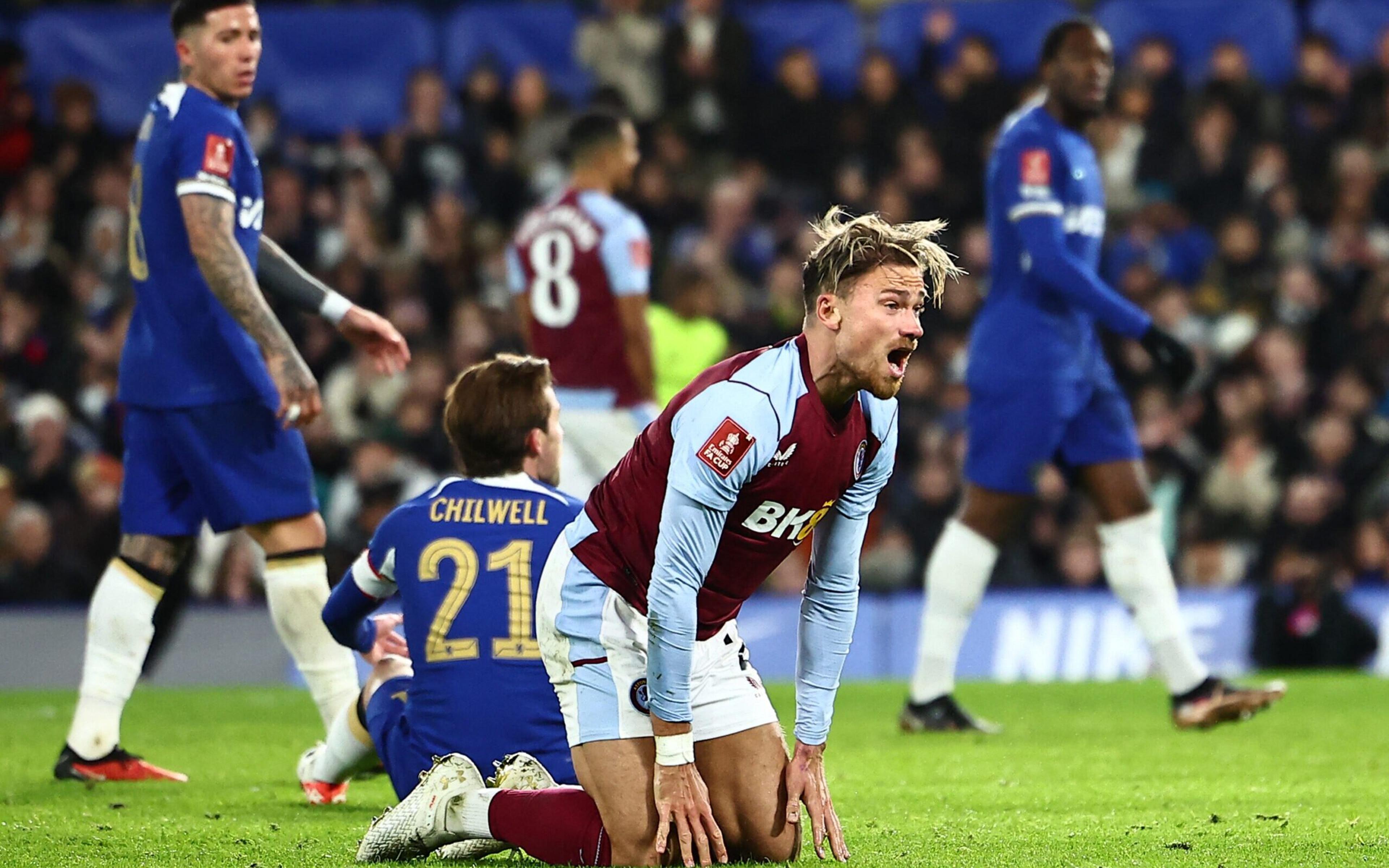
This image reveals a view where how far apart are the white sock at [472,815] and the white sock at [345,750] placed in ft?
2.93

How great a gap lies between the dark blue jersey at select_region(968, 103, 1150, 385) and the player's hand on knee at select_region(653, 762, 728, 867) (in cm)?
383

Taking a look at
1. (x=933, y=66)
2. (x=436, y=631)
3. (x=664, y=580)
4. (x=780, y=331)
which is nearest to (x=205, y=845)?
(x=436, y=631)

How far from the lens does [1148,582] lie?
7602 millimetres

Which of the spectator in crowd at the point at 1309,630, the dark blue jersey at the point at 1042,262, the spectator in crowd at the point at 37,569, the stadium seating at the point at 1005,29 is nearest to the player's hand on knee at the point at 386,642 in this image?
the dark blue jersey at the point at 1042,262

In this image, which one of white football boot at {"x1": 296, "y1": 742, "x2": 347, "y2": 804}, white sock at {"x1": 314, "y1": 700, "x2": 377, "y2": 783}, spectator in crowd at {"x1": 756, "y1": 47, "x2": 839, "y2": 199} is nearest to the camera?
white sock at {"x1": 314, "y1": 700, "x2": 377, "y2": 783}

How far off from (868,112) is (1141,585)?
7.91 m

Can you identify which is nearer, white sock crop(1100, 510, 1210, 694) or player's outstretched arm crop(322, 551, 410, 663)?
player's outstretched arm crop(322, 551, 410, 663)

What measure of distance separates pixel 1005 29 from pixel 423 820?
485 inches

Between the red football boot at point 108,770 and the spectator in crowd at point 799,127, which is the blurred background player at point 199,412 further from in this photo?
the spectator in crowd at point 799,127

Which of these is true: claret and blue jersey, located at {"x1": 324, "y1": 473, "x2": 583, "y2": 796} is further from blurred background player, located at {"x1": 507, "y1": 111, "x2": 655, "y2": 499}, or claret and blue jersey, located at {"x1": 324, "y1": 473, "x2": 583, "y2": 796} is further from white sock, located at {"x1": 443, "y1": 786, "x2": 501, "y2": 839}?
blurred background player, located at {"x1": 507, "y1": 111, "x2": 655, "y2": 499}

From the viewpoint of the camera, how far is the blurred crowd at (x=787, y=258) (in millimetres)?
12305

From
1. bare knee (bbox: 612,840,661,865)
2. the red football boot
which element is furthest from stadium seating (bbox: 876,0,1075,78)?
bare knee (bbox: 612,840,661,865)

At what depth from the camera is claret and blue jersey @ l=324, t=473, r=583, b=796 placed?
4.73 metres

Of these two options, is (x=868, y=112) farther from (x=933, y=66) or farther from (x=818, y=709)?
(x=818, y=709)
